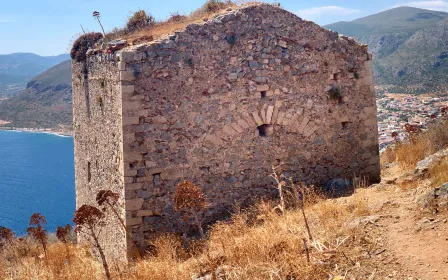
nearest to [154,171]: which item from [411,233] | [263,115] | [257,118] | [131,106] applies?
[131,106]

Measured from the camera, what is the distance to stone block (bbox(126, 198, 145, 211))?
7180 millimetres

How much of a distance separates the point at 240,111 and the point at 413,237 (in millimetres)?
3964

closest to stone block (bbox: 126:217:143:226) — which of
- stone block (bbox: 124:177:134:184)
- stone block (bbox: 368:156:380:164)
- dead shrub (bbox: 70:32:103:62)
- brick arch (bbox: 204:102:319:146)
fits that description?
stone block (bbox: 124:177:134:184)

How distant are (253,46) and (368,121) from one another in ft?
10.3

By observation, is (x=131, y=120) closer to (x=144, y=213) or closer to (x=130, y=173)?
(x=130, y=173)

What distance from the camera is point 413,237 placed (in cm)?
484

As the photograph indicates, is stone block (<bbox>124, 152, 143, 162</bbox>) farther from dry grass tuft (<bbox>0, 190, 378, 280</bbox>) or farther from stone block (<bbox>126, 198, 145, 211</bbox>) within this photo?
dry grass tuft (<bbox>0, 190, 378, 280</bbox>)

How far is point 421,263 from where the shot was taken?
169 inches

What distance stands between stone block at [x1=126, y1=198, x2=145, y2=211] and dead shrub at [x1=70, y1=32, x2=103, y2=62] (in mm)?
4162

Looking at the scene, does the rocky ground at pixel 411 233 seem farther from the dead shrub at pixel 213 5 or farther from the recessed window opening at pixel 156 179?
the dead shrub at pixel 213 5

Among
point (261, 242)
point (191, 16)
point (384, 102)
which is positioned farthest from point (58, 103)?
point (261, 242)

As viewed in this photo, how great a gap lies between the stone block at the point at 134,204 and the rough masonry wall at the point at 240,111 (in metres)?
0.02

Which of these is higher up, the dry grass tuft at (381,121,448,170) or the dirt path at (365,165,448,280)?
the dry grass tuft at (381,121,448,170)

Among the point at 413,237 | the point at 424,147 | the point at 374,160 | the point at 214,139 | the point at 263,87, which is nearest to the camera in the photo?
the point at 413,237
